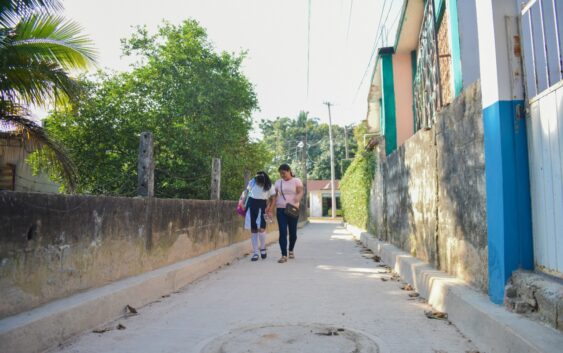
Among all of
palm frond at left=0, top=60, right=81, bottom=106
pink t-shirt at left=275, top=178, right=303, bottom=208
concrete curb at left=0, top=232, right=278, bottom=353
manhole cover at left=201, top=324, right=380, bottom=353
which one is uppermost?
palm frond at left=0, top=60, right=81, bottom=106

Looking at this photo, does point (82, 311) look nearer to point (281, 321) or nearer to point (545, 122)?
point (281, 321)

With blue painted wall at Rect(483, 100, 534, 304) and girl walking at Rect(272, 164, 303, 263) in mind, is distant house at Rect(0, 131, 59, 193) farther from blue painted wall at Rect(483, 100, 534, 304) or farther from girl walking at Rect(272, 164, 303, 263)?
blue painted wall at Rect(483, 100, 534, 304)

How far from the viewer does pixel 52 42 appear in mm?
8367

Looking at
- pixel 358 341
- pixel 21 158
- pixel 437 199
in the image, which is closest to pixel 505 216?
pixel 358 341

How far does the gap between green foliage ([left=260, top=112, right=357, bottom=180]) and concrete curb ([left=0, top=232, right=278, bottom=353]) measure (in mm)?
56099

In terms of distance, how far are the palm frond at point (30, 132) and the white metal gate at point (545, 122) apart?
8.31m

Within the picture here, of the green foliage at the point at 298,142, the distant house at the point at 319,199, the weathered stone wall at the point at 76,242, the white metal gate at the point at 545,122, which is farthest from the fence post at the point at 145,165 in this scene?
the green foliage at the point at 298,142

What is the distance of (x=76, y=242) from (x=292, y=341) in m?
2.19

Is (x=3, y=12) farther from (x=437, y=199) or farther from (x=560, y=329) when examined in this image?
(x=560, y=329)

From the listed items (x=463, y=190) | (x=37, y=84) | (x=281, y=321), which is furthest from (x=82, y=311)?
(x=37, y=84)

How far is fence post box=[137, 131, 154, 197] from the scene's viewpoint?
5645 mm

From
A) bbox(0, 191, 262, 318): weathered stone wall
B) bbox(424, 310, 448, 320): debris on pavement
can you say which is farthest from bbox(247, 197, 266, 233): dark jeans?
bbox(424, 310, 448, 320): debris on pavement

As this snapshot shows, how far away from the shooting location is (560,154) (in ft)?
9.16

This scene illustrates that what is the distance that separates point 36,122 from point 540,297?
29.2ft
